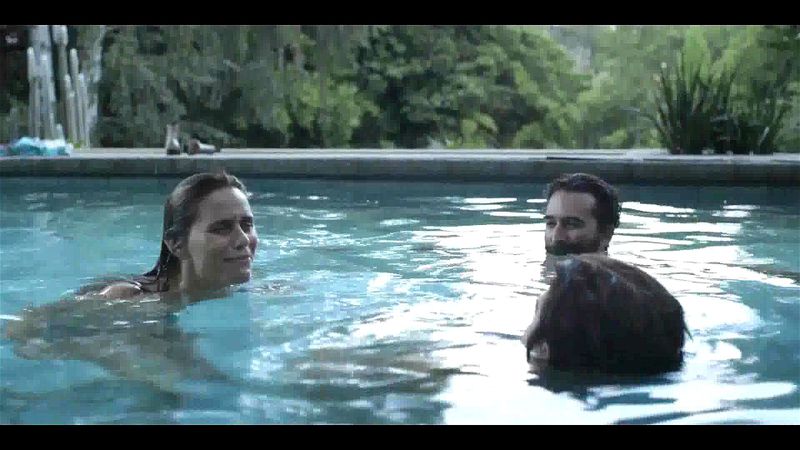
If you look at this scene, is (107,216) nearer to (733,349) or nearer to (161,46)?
(733,349)

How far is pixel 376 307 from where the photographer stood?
16.4ft

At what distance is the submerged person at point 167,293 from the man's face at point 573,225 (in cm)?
129

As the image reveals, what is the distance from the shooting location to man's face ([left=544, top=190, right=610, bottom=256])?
5.01 meters

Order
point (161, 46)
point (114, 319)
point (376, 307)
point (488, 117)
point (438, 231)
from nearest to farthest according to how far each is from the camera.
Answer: point (114, 319)
point (376, 307)
point (438, 231)
point (161, 46)
point (488, 117)

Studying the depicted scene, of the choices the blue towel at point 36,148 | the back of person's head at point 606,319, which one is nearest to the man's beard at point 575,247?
the back of person's head at point 606,319

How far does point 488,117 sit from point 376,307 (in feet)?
48.5

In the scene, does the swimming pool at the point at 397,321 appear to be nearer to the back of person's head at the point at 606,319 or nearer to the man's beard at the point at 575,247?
the back of person's head at the point at 606,319

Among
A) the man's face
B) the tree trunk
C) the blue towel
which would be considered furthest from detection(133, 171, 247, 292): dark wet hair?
the tree trunk

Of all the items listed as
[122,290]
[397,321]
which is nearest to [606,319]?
[397,321]

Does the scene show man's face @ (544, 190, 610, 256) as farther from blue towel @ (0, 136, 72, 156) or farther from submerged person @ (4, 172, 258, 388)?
blue towel @ (0, 136, 72, 156)

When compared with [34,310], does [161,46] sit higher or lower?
higher

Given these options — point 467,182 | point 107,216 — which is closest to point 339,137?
point 467,182

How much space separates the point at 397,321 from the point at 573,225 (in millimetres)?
933

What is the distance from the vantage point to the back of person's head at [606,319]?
3336 mm
